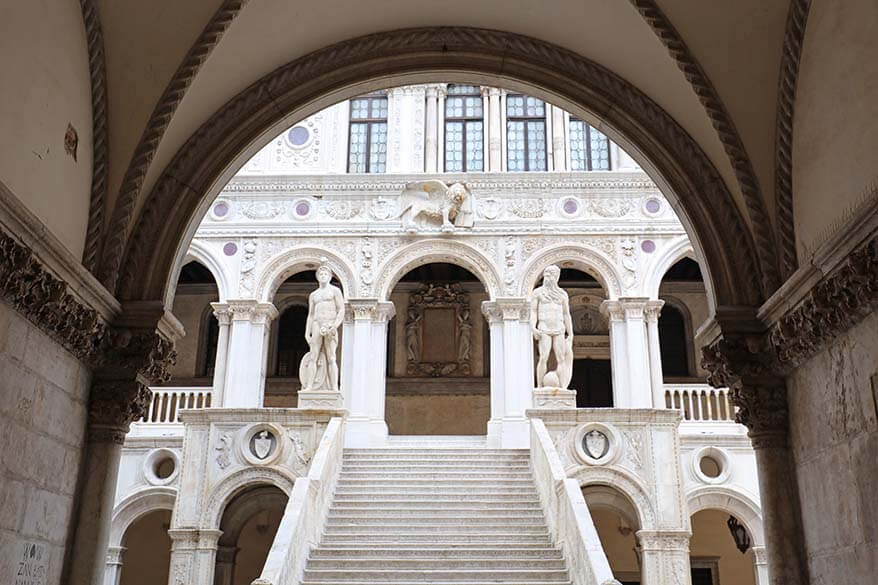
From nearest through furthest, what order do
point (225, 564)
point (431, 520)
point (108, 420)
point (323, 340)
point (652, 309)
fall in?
point (108, 420), point (431, 520), point (323, 340), point (225, 564), point (652, 309)

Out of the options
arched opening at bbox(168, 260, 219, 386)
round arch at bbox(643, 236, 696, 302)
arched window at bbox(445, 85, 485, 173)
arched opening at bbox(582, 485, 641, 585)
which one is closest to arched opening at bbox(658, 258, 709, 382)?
round arch at bbox(643, 236, 696, 302)

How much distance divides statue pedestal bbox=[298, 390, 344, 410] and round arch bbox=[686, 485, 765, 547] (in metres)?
6.64

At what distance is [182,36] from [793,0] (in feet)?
13.2

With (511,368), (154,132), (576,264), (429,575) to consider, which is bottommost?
(429,575)

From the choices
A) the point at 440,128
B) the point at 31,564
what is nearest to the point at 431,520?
the point at 31,564

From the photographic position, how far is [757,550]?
16.2 metres

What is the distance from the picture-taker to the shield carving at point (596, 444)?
51.8 feet

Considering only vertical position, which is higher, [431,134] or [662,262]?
[431,134]

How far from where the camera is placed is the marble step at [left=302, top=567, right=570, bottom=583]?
9.82m

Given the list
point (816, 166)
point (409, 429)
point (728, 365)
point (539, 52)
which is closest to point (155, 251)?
point (539, 52)

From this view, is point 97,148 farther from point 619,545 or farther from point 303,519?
point 619,545

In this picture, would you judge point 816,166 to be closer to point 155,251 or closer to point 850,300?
point 850,300

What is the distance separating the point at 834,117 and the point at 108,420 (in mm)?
4932

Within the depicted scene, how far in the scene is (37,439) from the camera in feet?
17.0
